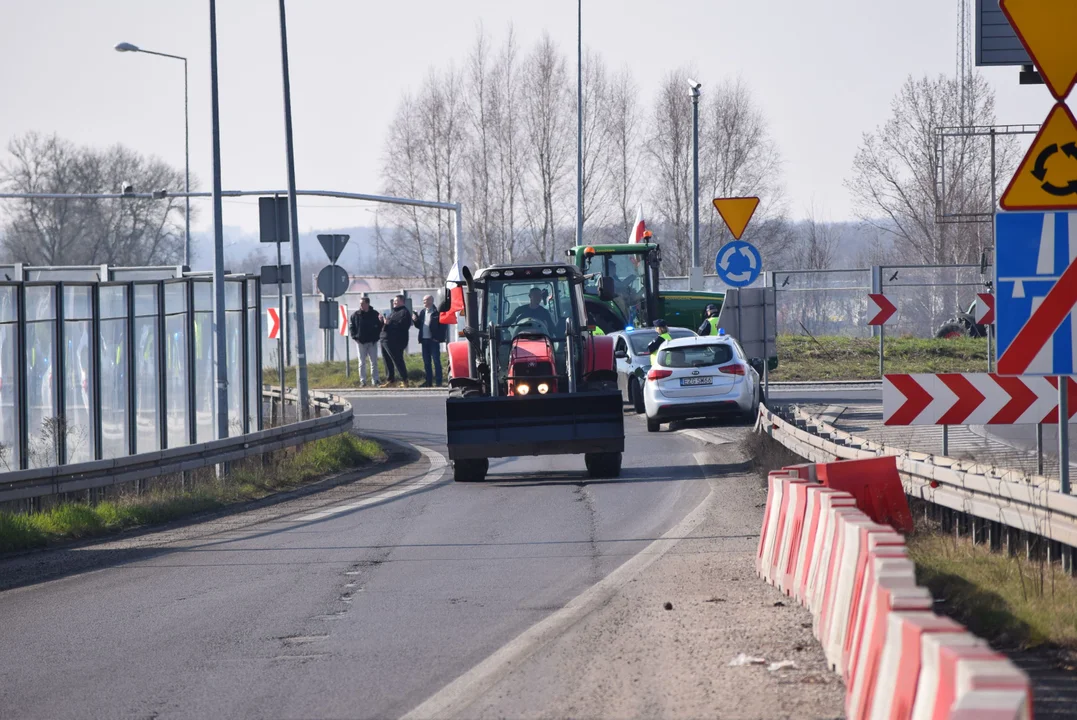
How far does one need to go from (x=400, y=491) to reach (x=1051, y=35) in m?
10.4

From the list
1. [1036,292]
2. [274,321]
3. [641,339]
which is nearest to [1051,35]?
[1036,292]

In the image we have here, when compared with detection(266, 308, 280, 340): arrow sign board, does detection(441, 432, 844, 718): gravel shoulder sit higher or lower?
lower

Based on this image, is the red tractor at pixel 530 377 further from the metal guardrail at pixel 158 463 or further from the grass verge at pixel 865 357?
the grass verge at pixel 865 357

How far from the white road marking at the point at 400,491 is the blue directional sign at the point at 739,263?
4.87m

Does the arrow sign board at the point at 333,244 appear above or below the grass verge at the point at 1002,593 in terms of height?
above

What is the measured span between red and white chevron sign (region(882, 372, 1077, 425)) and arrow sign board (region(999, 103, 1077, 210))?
244cm

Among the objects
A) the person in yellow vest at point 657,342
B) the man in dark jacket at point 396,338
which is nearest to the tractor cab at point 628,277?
the person in yellow vest at point 657,342

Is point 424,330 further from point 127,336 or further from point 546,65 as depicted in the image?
point 546,65

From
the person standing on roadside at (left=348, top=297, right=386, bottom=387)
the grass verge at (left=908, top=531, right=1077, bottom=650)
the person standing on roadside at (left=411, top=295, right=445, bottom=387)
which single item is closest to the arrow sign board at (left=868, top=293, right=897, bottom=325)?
the person standing on roadside at (left=411, top=295, right=445, bottom=387)

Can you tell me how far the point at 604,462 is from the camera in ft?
55.8

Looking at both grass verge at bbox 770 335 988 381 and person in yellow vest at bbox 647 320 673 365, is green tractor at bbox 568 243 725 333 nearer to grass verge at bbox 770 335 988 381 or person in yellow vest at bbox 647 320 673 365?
person in yellow vest at bbox 647 320 673 365

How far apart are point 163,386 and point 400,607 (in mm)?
10535

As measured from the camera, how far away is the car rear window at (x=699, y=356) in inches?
899

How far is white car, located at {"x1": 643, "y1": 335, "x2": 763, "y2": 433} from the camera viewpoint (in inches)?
898
